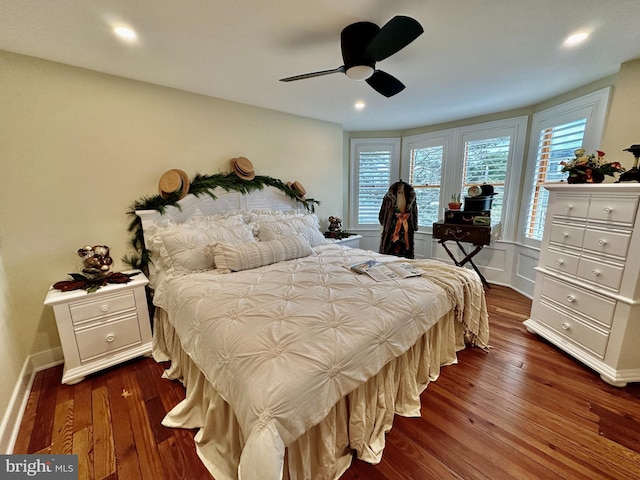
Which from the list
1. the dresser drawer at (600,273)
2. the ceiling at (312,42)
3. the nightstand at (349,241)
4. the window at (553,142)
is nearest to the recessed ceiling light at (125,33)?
the ceiling at (312,42)

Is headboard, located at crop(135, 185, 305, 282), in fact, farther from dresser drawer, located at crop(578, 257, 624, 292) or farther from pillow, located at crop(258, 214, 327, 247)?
dresser drawer, located at crop(578, 257, 624, 292)

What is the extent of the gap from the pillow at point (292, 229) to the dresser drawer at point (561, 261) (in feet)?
7.15

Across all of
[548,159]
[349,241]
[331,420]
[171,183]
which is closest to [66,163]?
[171,183]

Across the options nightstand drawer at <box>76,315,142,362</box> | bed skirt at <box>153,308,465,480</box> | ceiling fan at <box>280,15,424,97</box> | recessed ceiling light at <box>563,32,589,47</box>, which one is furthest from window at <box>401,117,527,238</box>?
nightstand drawer at <box>76,315,142,362</box>

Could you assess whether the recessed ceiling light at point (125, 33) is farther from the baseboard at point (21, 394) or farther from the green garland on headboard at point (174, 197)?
the baseboard at point (21, 394)

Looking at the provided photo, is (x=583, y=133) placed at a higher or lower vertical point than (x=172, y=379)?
higher

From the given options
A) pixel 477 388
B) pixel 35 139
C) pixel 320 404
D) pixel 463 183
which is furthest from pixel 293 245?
pixel 463 183

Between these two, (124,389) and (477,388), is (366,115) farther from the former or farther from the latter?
(124,389)

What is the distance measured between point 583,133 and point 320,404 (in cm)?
364

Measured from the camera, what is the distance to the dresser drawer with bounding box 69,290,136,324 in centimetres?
184

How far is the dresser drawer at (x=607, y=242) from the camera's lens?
1753 millimetres

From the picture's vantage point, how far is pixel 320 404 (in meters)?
1.05

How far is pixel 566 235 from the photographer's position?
2146mm

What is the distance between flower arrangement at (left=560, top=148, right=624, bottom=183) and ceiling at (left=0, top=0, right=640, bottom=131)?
0.79 m
